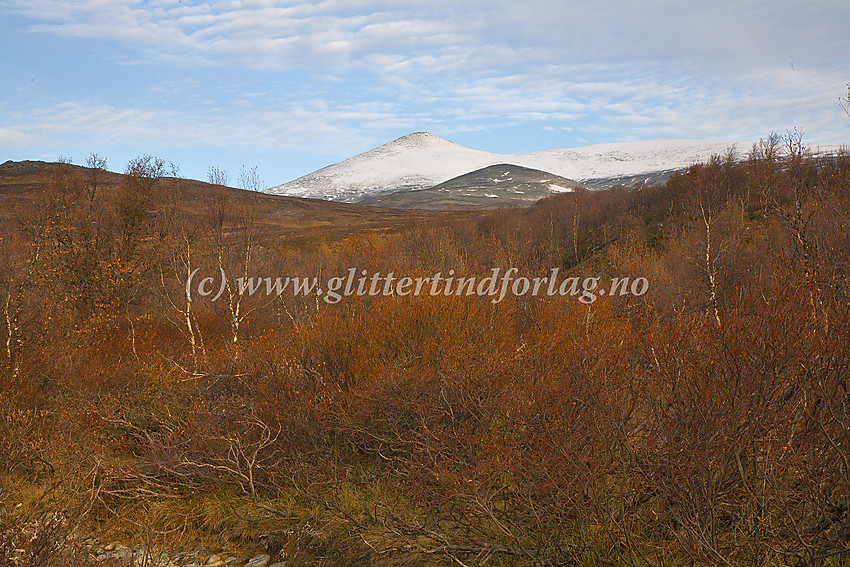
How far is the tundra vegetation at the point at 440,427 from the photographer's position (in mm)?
4605

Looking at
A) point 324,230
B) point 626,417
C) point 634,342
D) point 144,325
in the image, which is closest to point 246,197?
point 144,325

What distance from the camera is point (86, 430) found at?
9602 millimetres

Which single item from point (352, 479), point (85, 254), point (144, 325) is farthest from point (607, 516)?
point (85, 254)

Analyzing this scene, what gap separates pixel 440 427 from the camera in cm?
750

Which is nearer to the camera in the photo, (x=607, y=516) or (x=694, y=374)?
(x=694, y=374)

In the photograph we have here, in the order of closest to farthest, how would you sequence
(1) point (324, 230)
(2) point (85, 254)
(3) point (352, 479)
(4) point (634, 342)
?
(4) point (634, 342)
(3) point (352, 479)
(2) point (85, 254)
(1) point (324, 230)

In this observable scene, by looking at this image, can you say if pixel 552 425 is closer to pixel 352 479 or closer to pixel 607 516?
pixel 607 516

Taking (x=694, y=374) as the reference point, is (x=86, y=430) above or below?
below

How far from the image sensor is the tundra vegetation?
461 centimetres

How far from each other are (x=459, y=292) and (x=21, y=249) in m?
11.1

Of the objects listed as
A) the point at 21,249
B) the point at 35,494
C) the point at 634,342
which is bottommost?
the point at 35,494

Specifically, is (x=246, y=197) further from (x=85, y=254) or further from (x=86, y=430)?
(x=86, y=430)

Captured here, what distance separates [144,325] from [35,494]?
10.6 m

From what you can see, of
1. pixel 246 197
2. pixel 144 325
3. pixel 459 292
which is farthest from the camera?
→ pixel 144 325
